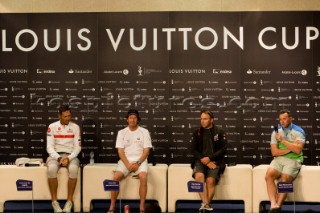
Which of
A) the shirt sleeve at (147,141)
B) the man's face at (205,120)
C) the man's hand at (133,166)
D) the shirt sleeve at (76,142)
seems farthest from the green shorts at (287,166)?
the shirt sleeve at (76,142)

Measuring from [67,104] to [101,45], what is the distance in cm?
92

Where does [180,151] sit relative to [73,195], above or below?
above

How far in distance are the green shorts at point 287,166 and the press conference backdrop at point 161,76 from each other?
785 millimetres

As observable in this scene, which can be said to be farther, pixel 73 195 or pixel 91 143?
pixel 91 143

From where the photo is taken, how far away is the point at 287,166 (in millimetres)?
7418

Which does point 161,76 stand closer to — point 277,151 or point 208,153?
point 208,153

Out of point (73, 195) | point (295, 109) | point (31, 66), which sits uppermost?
point (31, 66)

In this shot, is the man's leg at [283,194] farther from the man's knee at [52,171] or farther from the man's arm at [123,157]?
the man's knee at [52,171]

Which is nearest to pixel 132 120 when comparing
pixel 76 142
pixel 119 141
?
pixel 119 141

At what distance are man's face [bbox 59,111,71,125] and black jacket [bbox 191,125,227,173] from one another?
1603 mm

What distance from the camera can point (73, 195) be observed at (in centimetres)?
784

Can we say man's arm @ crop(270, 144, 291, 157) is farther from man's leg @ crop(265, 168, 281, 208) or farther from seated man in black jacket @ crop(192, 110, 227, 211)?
seated man in black jacket @ crop(192, 110, 227, 211)

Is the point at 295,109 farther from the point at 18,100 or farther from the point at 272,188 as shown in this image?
the point at 18,100

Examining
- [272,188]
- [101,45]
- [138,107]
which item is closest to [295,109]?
[272,188]
